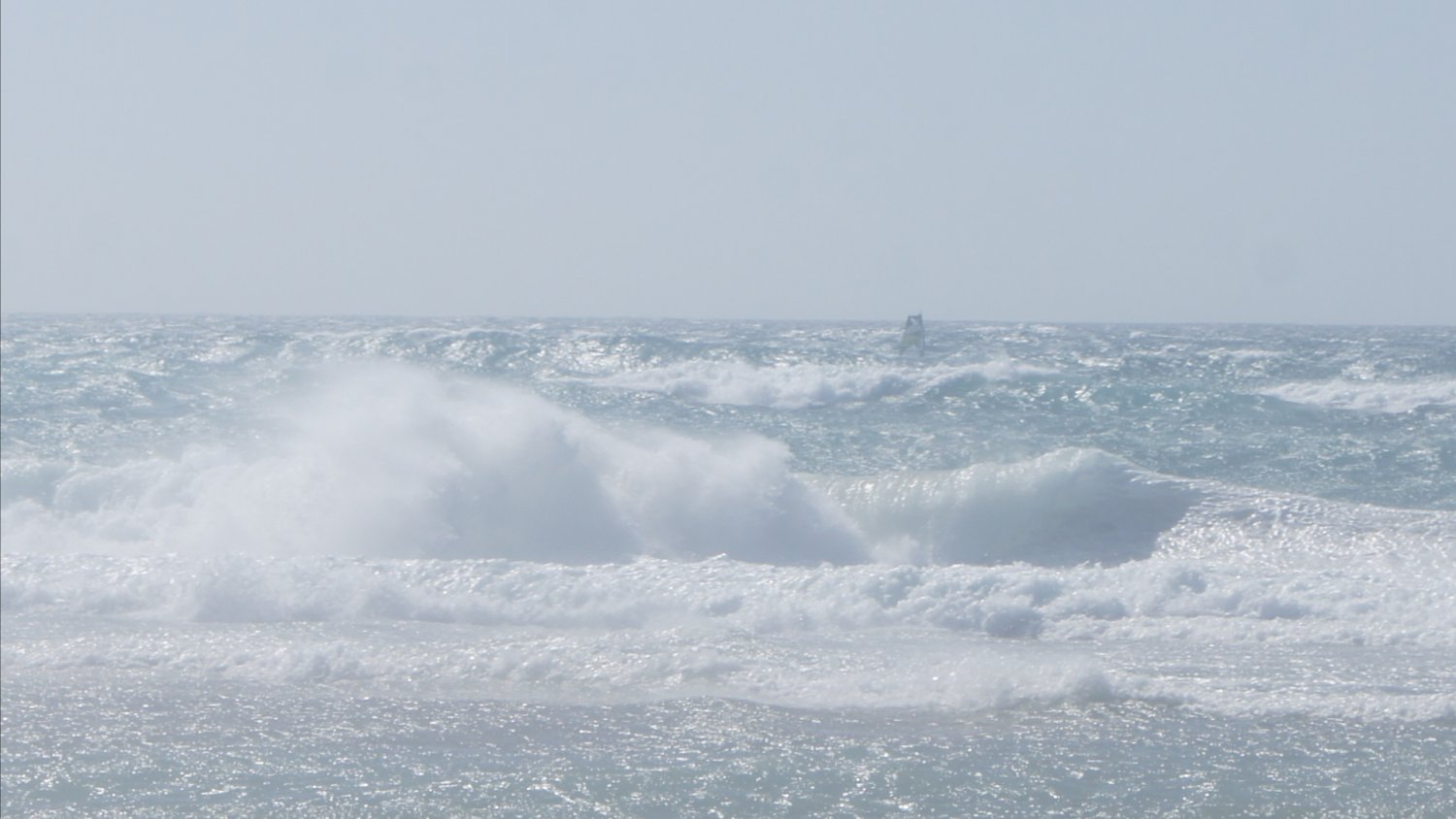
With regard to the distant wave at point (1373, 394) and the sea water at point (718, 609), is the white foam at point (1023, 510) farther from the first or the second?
the distant wave at point (1373, 394)

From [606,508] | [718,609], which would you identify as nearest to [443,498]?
[606,508]

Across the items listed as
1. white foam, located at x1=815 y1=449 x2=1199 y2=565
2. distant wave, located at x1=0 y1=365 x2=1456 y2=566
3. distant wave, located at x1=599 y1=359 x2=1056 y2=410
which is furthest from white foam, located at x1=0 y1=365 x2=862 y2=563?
distant wave, located at x1=599 y1=359 x2=1056 y2=410

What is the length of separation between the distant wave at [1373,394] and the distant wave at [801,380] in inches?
156

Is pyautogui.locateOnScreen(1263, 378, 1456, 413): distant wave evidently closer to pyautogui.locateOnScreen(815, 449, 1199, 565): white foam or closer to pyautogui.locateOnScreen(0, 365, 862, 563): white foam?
pyautogui.locateOnScreen(815, 449, 1199, 565): white foam

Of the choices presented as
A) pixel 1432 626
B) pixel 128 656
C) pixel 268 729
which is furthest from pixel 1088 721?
pixel 128 656

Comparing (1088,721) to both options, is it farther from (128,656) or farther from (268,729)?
(128,656)

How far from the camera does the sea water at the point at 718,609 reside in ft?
19.4

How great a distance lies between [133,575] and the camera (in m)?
9.96

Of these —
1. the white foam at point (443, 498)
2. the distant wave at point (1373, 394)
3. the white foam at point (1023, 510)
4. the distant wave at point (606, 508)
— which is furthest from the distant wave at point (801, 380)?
the white foam at point (1023, 510)

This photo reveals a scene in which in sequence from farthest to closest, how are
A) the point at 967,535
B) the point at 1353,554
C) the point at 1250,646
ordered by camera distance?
the point at 967,535 < the point at 1353,554 < the point at 1250,646

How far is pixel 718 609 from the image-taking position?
30.1 ft

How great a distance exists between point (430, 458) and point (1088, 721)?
8597 millimetres

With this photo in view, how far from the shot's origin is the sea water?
19.4ft

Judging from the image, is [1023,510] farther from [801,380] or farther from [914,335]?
[914,335]
